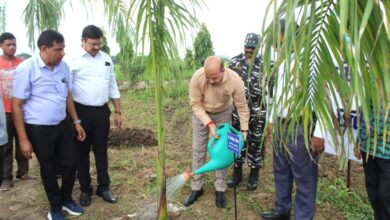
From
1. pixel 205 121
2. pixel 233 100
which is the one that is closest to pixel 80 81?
pixel 205 121

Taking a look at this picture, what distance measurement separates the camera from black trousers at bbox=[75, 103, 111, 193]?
339cm

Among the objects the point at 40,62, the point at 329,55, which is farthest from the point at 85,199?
the point at 329,55

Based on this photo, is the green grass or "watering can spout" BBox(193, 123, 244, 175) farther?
the green grass

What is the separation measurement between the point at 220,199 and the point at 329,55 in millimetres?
2450

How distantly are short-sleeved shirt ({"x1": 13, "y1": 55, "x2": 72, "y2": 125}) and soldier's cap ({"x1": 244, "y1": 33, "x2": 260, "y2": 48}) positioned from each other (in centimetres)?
185

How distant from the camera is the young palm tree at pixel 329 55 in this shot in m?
1.14

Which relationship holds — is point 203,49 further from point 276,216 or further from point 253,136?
point 276,216

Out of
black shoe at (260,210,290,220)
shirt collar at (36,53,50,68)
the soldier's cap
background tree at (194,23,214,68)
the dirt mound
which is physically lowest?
black shoe at (260,210,290,220)

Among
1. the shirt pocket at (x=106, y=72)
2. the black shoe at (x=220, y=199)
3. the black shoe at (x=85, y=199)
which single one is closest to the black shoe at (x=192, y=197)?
the black shoe at (x=220, y=199)

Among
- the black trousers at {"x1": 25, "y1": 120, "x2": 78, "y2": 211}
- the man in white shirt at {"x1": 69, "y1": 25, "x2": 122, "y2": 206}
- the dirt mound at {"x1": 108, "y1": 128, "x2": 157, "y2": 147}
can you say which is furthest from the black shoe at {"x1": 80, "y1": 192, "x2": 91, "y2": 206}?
the dirt mound at {"x1": 108, "y1": 128, "x2": 157, "y2": 147}

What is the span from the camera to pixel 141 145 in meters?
5.58

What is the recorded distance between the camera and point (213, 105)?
3.42 m

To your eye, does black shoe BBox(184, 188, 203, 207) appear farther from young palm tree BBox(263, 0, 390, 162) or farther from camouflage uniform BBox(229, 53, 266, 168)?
young palm tree BBox(263, 0, 390, 162)

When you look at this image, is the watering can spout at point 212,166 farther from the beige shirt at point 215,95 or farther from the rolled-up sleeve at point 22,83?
the rolled-up sleeve at point 22,83
